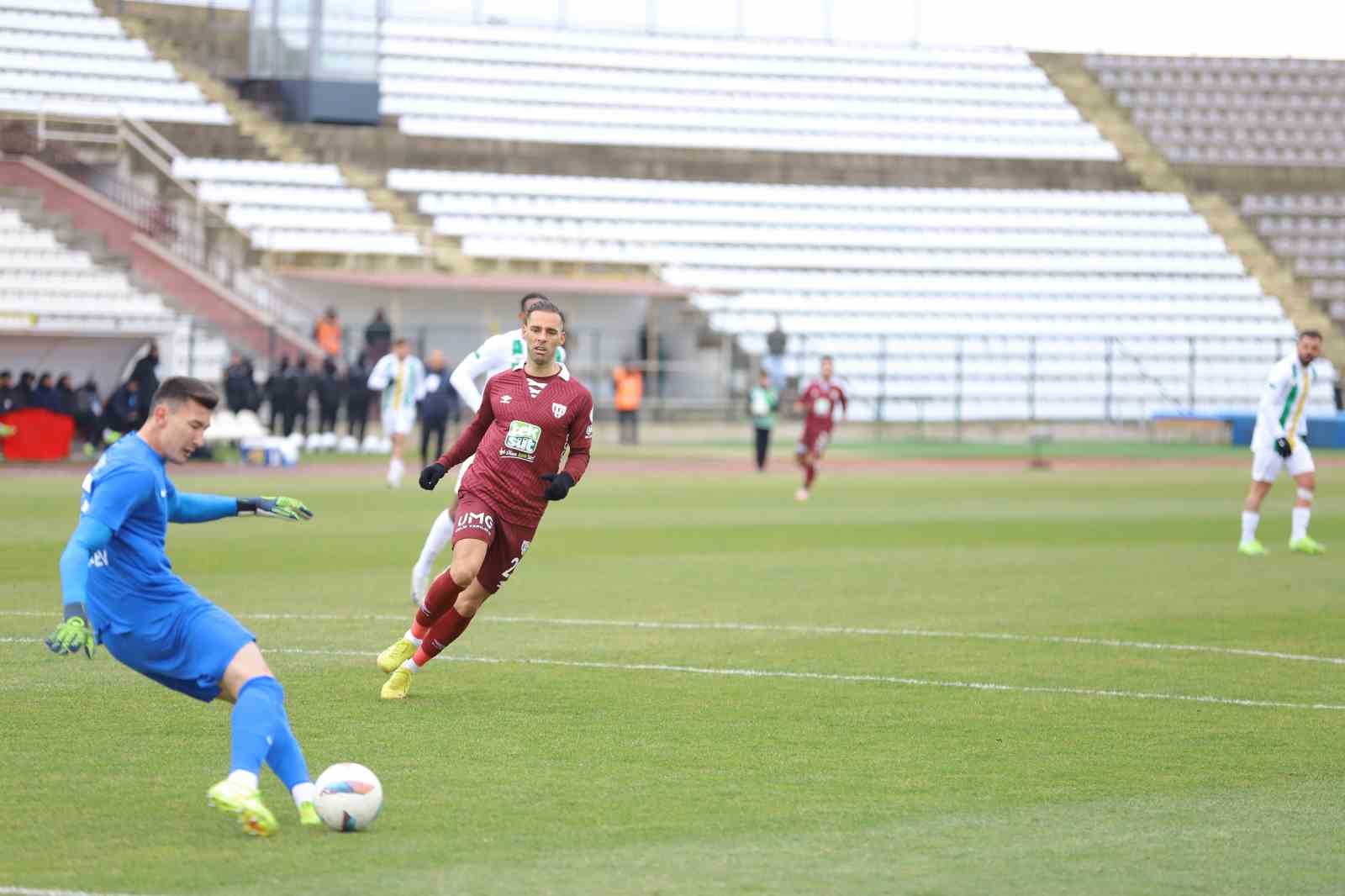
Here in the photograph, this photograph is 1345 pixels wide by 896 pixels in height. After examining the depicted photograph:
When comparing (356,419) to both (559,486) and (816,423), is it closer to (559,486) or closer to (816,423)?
(816,423)

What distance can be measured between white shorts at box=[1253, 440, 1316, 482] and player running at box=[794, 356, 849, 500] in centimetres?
839

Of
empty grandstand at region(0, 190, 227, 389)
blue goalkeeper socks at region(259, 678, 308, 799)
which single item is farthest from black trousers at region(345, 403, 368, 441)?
blue goalkeeper socks at region(259, 678, 308, 799)

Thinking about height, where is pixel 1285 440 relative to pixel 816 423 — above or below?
above

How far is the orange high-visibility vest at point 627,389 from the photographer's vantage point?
38.8m

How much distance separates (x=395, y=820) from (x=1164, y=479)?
26.6 m

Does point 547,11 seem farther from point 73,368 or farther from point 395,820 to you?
point 395,820

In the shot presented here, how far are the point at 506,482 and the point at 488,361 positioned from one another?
10.7 ft

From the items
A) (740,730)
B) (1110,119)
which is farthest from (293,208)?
(740,730)

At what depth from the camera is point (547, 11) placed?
5053 centimetres

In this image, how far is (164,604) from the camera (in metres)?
6.65

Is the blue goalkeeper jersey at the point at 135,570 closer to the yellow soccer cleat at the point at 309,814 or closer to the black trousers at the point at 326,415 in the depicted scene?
the yellow soccer cleat at the point at 309,814

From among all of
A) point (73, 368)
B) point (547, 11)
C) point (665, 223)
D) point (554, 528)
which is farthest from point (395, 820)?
point (547, 11)

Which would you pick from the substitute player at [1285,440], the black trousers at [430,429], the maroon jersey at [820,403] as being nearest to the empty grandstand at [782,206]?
the black trousers at [430,429]

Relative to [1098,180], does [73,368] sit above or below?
below
